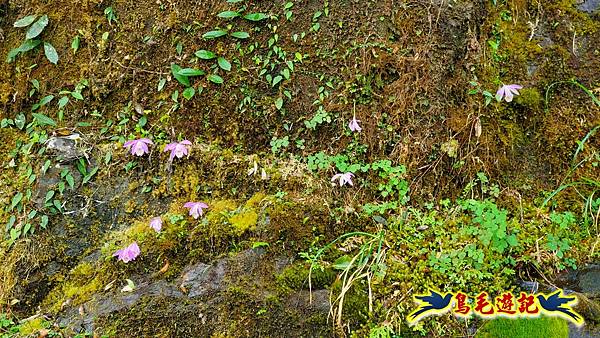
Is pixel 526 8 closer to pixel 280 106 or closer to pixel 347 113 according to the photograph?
pixel 347 113

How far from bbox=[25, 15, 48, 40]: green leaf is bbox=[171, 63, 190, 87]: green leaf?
4.13 ft

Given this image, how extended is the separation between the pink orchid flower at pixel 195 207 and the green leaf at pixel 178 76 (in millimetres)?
1109

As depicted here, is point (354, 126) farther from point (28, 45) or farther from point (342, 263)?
point (28, 45)

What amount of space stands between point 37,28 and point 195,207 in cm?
230

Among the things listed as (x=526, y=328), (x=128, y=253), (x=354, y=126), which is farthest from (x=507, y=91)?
(x=128, y=253)

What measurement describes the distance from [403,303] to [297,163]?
1.41 metres

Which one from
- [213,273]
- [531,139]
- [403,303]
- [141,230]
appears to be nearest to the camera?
[403,303]

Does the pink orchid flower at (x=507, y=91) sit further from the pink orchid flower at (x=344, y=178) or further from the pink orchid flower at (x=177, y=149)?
the pink orchid flower at (x=177, y=149)

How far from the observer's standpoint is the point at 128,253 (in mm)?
3447

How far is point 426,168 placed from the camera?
3.78 meters

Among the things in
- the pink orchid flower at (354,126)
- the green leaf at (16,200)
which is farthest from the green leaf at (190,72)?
the green leaf at (16,200)

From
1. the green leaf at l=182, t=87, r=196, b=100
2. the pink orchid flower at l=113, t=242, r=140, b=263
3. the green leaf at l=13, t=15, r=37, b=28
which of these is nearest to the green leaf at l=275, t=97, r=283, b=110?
the green leaf at l=182, t=87, r=196, b=100

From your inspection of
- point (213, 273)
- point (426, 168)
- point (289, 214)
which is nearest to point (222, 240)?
point (213, 273)

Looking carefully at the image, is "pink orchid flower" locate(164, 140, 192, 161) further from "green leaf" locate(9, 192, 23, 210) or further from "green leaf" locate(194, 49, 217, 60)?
"green leaf" locate(9, 192, 23, 210)
